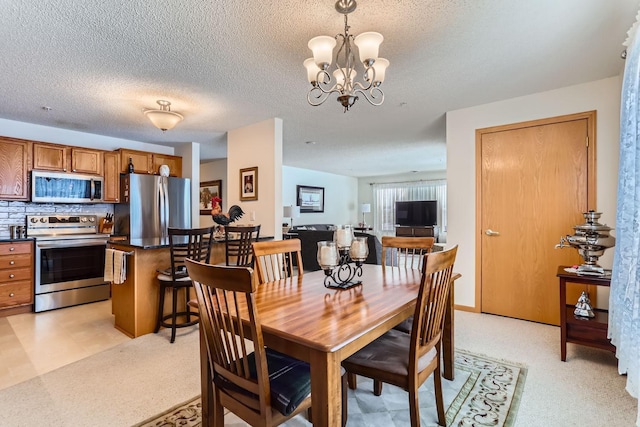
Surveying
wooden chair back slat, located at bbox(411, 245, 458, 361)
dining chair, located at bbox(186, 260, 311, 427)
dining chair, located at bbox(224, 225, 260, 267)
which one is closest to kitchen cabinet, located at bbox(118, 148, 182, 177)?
dining chair, located at bbox(224, 225, 260, 267)

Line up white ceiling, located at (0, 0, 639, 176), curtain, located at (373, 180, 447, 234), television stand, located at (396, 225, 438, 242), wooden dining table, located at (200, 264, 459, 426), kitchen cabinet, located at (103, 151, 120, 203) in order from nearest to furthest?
wooden dining table, located at (200, 264, 459, 426) < white ceiling, located at (0, 0, 639, 176) < kitchen cabinet, located at (103, 151, 120, 203) < television stand, located at (396, 225, 438, 242) < curtain, located at (373, 180, 447, 234)

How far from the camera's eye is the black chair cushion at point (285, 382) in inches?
45.6

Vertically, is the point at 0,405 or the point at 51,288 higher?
the point at 51,288

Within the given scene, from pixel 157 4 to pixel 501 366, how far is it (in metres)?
3.27

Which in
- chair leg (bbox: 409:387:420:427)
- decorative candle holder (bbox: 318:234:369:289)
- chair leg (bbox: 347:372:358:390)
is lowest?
chair leg (bbox: 347:372:358:390)

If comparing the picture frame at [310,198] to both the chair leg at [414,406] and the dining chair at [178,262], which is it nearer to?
the dining chair at [178,262]

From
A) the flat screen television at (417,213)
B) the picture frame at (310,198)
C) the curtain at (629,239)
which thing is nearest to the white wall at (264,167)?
the curtain at (629,239)

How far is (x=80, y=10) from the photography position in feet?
6.12

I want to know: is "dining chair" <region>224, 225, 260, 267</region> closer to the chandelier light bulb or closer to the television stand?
the chandelier light bulb

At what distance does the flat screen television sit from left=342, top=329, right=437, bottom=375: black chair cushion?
7.61 metres

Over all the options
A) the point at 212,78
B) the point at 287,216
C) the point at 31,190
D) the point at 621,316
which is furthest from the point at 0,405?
the point at 287,216

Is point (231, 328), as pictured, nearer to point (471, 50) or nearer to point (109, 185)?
point (471, 50)

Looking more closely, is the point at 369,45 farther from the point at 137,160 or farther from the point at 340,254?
the point at 137,160

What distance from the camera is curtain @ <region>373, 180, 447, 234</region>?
8922 millimetres
